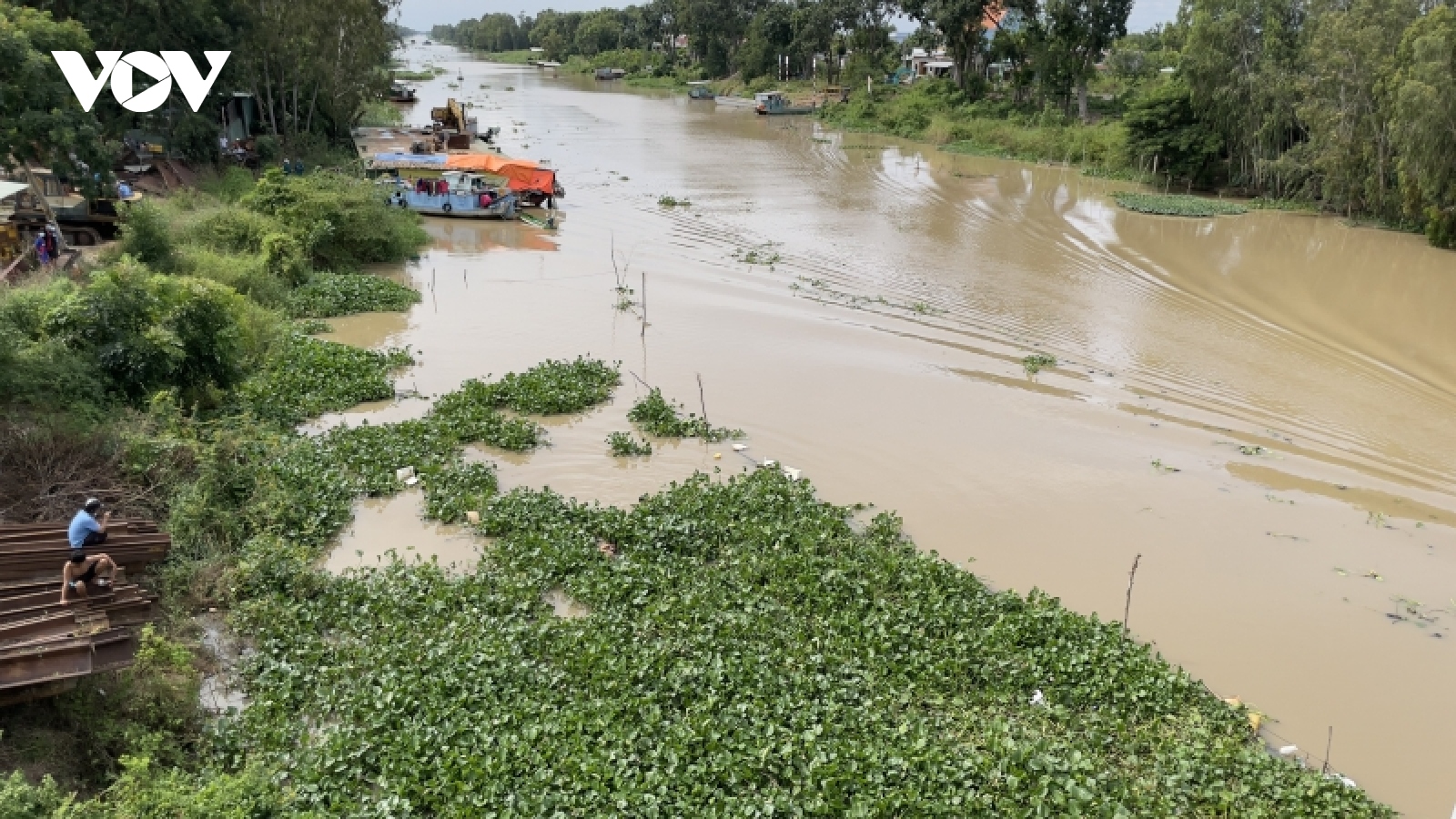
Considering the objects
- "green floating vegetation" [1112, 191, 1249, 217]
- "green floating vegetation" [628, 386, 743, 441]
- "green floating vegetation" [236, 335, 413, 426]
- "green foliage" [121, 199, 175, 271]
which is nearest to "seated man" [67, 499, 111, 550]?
"green floating vegetation" [236, 335, 413, 426]

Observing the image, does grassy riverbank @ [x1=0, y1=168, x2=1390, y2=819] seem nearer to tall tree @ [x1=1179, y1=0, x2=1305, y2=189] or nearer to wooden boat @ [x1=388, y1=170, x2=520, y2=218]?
wooden boat @ [x1=388, y1=170, x2=520, y2=218]

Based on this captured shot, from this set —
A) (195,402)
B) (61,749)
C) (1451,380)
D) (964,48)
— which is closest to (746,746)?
(61,749)

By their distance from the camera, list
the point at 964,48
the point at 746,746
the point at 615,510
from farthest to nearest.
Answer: the point at 964,48 → the point at 615,510 → the point at 746,746

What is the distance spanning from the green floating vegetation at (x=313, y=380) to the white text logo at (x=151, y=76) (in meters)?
9.11

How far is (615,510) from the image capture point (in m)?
11.3

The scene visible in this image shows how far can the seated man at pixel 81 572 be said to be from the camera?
796 cm

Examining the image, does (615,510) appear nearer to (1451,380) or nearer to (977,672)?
(977,672)

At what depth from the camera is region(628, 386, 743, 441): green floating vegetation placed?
13.8 meters

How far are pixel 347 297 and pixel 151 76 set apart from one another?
12197mm

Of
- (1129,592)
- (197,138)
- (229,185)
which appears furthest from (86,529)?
(197,138)

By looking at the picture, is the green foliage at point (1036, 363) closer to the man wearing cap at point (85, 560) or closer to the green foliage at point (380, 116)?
the man wearing cap at point (85, 560)

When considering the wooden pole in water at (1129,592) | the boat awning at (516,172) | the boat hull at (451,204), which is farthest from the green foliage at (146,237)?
the wooden pole in water at (1129,592)

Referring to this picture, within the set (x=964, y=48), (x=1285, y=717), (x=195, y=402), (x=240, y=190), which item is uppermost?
(x=964, y=48)

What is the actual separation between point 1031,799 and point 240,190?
26239 mm
